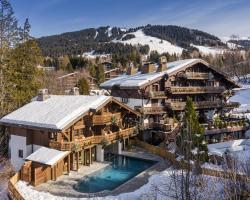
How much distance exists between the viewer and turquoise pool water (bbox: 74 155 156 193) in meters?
26.0

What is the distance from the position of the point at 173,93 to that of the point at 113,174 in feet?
52.0

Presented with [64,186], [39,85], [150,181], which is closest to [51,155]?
[64,186]

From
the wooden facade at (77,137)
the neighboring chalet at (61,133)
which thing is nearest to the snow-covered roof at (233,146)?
the wooden facade at (77,137)

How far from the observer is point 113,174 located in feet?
95.6

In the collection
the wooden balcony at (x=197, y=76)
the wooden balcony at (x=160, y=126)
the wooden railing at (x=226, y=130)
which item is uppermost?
the wooden balcony at (x=197, y=76)

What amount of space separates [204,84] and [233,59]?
7233 centimetres

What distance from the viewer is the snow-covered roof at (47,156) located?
26.4 metres

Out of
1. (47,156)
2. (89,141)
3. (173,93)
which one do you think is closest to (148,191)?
(89,141)

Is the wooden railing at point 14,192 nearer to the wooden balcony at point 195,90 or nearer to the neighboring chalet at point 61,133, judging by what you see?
the neighboring chalet at point 61,133

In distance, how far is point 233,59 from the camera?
369 ft

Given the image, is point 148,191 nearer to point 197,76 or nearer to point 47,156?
point 47,156

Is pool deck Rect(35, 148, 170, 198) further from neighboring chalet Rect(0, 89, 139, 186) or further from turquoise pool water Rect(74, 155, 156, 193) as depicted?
neighboring chalet Rect(0, 89, 139, 186)

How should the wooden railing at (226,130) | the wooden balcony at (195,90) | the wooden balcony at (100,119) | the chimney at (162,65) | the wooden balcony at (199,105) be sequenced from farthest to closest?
1. the chimney at (162,65)
2. the wooden balcony at (195,90)
3. the wooden balcony at (199,105)
4. the wooden railing at (226,130)
5. the wooden balcony at (100,119)

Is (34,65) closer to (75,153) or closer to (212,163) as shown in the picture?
(75,153)
